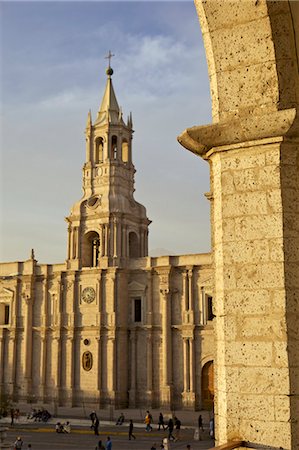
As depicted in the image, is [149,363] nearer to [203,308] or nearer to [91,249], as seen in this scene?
[203,308]

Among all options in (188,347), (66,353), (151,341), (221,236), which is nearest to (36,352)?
(66,353)

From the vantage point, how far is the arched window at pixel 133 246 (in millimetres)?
Answer: 34531

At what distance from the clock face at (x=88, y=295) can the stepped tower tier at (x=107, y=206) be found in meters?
1.55

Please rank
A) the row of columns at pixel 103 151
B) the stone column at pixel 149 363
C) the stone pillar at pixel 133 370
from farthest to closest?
the row of columns at pixel 103 151 → the stone pillar at pixel 133 370 → the stone column at pixel 149 363

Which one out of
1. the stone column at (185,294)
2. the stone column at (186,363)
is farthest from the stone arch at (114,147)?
the stone column at (186,363)

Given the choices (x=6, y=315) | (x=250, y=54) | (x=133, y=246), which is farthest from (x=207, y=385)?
(x=250, y=54)

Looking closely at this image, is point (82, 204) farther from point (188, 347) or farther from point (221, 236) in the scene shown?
point (221, 236)

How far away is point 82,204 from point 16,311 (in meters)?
7.97

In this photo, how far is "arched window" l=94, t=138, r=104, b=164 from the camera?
115 ft

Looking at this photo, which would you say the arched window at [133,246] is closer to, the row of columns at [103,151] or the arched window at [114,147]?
the row of columns at [103,151]

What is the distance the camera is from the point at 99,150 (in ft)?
117

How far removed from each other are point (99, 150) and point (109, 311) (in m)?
10.5

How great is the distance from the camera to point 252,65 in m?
4.73

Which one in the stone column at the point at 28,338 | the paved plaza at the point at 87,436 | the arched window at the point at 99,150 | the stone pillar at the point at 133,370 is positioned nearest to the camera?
the paved plaza at the point at 87,436
